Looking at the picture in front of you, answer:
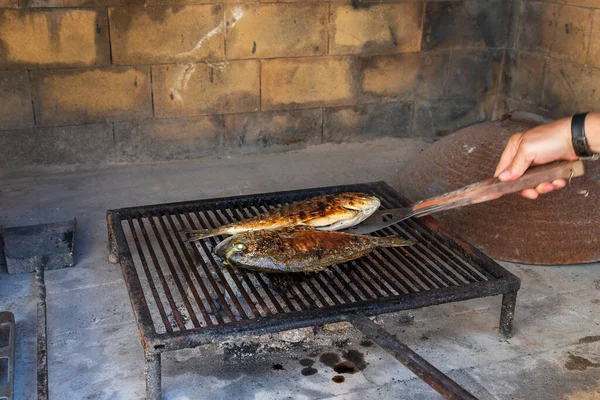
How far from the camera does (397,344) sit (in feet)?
10.5

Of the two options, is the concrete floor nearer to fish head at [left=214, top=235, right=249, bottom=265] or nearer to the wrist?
fish head at [left=214, top=235, right=249, bottom=265]

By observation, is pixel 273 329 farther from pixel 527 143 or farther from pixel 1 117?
pixel 1 117

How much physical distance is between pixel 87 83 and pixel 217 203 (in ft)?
8.75

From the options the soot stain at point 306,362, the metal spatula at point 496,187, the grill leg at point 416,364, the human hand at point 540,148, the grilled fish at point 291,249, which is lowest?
the soot stain at point 306,362

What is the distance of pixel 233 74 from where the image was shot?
7.00m

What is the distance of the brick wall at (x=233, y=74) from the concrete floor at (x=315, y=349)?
155cm

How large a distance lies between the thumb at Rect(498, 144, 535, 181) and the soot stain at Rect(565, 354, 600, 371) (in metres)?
1.29

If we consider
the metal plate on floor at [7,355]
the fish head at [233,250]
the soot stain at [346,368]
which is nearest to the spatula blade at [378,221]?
the fish head at [233,250]

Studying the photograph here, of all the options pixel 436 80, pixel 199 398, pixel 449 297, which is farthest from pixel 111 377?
pixel 436 80

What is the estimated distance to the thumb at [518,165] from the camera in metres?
3.23

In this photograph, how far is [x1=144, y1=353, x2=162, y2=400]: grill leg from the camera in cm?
317

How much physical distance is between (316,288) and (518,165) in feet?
4.20

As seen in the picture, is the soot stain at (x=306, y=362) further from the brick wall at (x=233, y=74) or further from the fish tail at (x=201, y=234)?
the brick wall at (x=233, y=74)

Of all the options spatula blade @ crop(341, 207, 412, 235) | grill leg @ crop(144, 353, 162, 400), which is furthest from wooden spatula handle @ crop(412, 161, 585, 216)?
grill leg @ crop(144, 353, 162, 400)
